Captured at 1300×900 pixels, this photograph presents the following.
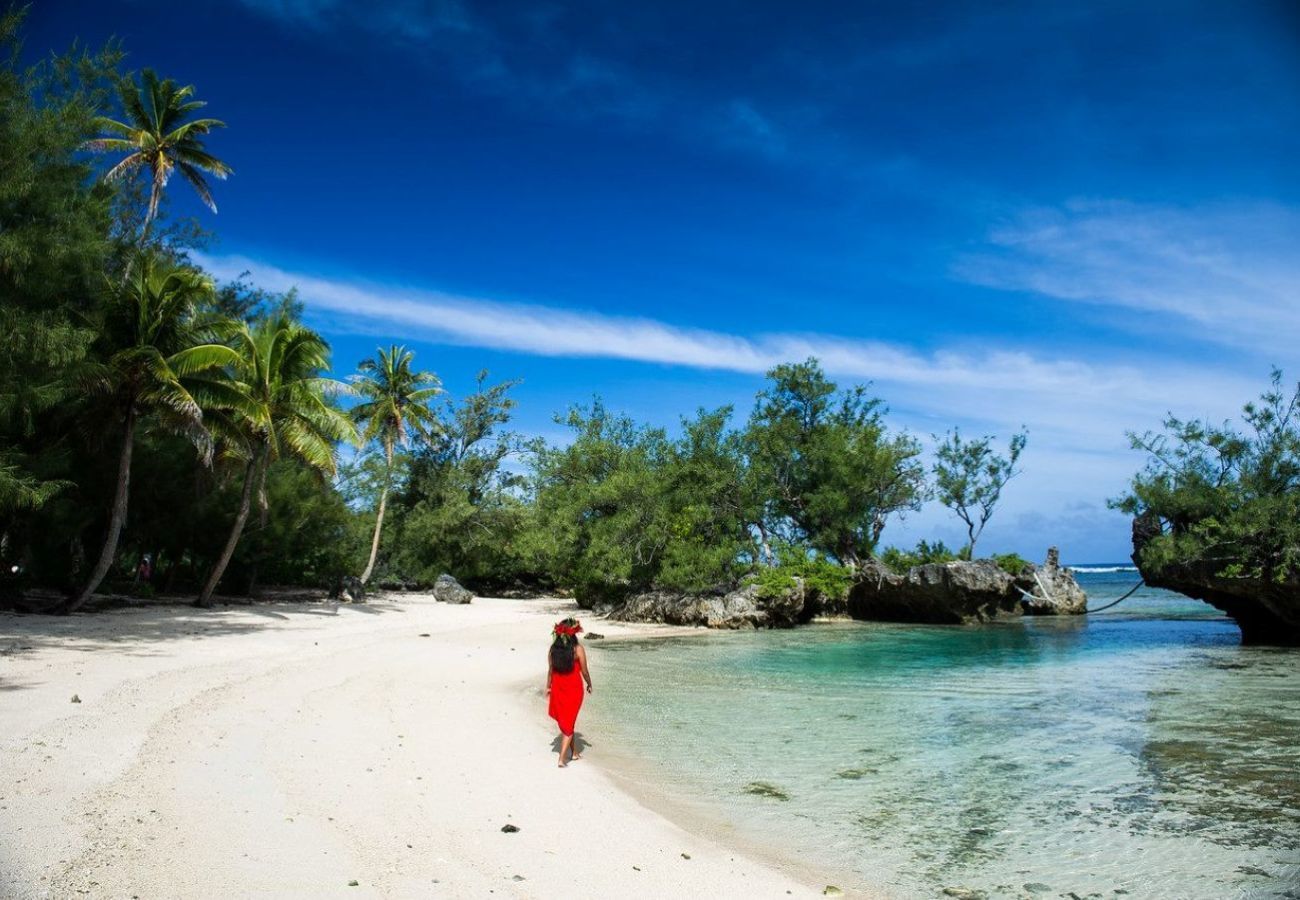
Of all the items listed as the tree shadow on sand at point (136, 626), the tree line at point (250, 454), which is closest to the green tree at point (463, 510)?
the tree line at point (250, 454)

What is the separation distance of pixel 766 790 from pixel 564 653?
277 cm

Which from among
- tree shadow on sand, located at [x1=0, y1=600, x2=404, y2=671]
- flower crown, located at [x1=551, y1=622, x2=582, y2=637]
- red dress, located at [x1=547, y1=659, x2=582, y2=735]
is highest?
flower crown, located at [x1=551, y1=622, x2=582, y2=637]

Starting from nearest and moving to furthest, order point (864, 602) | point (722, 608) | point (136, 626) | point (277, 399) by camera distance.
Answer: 1. point (136, 626)
2. point (277, 399)
3. point (722, 608)
4. point (864, 602)

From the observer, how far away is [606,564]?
30.9 m

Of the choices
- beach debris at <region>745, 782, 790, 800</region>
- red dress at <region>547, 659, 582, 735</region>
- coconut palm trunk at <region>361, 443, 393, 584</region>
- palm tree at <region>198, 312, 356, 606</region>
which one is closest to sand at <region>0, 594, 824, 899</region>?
red dress at <region>547, 659, 582, 735</region>

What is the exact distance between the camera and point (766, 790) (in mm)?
7977

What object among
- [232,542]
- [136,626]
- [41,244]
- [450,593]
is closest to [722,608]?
[450,593]

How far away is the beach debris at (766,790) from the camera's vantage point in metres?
7.78

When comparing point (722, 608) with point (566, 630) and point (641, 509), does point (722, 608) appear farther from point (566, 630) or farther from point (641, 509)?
point (566, 630)

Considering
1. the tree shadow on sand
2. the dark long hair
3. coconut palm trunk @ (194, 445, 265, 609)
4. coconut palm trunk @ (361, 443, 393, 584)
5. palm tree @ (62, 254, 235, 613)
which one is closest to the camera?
the dark long hair

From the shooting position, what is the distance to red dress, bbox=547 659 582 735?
8.66 metres

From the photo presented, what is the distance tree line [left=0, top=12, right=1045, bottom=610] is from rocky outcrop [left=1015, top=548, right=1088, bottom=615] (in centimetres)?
410

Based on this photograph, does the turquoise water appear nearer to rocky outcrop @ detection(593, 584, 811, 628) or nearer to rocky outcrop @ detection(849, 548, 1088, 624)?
rocky outcrop @ detection(593, 584, 811, 628)

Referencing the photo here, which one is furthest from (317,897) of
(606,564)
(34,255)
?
(606,564)
